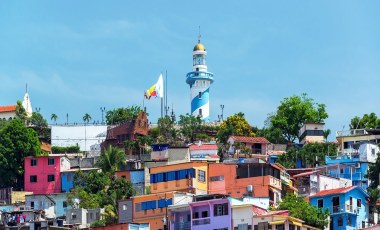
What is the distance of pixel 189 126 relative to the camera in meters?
107

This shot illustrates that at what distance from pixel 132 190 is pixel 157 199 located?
29.3 ft

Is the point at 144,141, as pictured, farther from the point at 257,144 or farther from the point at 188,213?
the point at 188,213

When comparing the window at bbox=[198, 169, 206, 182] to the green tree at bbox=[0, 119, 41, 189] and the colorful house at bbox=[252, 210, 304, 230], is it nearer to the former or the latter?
the colorful house at bbox=[252, 210, 304, 230]

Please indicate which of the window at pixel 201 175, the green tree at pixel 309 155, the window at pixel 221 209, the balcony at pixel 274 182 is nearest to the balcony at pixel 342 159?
the green tree at pixel 309 155

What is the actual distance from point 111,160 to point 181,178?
13810 millimetres

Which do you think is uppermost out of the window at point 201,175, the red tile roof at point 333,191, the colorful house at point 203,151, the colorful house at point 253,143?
the colorful house at point 253,143

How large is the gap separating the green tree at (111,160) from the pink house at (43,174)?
3681 mm

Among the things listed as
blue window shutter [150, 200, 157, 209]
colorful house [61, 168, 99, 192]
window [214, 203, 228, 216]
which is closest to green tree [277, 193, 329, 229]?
window [214, 203, 228, 216]

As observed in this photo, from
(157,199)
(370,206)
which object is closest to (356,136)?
(370,206)

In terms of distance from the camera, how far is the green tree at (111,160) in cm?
9094

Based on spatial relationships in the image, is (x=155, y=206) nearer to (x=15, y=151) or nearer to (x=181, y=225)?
(x=181, y=225)

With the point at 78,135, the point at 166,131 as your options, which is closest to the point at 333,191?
the point at 166,131

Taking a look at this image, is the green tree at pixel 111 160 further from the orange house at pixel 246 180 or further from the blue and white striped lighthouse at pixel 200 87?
the blue and white striped lighthouse at pixel 200 87

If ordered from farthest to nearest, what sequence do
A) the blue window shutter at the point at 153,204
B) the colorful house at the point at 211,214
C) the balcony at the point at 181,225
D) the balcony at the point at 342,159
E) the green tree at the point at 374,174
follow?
the balcony at the point at 342,159, the green tree at the point at 374,174, the blue window shutter at the point at 153,204, the balcony at the point at 181,225, the colorful house at the point at 211,214
